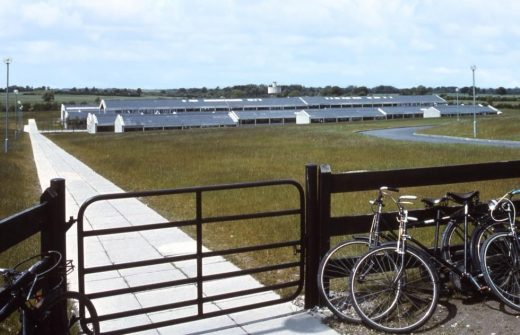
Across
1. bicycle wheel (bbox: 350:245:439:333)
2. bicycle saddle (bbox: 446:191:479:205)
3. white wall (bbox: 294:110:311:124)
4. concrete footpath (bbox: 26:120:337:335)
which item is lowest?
concrete footpath (bbox: 26:120:337:335)

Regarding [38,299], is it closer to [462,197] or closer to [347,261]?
[347,261]

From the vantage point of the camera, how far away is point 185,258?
555cm

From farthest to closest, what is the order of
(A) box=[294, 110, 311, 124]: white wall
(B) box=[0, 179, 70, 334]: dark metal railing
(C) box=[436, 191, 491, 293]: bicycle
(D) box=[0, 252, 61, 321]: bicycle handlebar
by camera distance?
(A) box=[294, 110, 311, 124]: white wall → (C) box=[436, 191, 491, 293]: bicycle → (B) box=[0, 179, 70, 334]: dark metal railing → (D) box=[0, 252, 61, 321]: bicycle handlebar

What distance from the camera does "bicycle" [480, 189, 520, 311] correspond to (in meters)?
5.73

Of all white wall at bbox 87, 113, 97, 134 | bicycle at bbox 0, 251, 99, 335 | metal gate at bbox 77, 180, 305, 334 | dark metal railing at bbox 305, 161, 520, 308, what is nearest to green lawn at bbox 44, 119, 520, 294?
metal gate at bbox 77, 180, 305, 334

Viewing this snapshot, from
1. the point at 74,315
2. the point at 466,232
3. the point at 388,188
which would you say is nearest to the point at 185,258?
the point at 74,315

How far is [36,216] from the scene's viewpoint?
15.2 ft

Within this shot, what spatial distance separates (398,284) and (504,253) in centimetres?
120

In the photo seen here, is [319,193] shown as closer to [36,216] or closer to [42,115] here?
[36,216]

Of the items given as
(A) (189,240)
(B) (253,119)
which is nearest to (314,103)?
(B) (253,119)

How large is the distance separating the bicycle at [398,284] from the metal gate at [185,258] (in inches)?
26.6

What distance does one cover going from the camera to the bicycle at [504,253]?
5734 millimetres

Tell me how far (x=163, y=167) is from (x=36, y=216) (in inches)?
823

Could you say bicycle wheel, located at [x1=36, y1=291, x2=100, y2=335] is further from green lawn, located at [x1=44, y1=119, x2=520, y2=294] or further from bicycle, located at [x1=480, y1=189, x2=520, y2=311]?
bicycle, located at [x1=480, y1=189, x2=520, y2=311]
